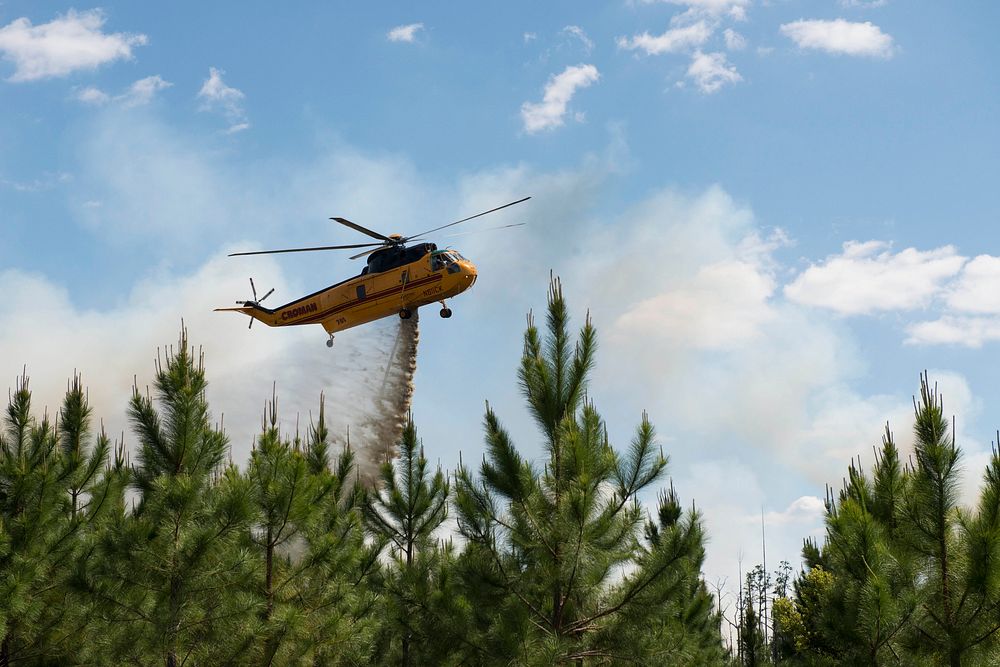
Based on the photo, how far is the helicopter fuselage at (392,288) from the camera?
107 feet

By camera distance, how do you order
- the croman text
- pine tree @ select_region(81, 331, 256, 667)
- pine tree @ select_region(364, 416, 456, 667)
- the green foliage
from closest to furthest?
the green foliage
pine tree @ select_region(81, 331, 256, 667)
pine tree @ select_region(364, 416, 456, 667)
the croman text

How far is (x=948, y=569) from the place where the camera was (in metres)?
13.2

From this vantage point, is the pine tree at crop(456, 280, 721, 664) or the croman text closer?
the pine tree at crop(456, 280, 721, 664)

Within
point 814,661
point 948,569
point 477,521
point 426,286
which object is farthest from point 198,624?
point 426,286

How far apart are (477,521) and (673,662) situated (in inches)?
145

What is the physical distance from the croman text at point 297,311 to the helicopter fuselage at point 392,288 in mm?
36

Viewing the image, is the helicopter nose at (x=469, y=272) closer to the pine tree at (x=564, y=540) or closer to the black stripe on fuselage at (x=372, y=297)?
the black stripe on fuselage at (x=372, y=297)

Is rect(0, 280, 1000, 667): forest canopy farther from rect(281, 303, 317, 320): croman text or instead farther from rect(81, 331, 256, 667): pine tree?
rect(281, 303, 317, 320): croman text

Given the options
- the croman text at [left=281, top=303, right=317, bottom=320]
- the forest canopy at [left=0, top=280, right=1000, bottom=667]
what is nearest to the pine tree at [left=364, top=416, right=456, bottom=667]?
the forest canopy at [left=0, top=280, right=1000, bottom=667]

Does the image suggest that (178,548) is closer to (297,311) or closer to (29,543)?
(29,543)

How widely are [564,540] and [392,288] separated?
20484mm

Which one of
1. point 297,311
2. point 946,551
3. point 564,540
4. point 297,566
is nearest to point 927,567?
point 946,551

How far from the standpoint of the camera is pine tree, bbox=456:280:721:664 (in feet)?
46.8

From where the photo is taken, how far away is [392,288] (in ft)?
111
